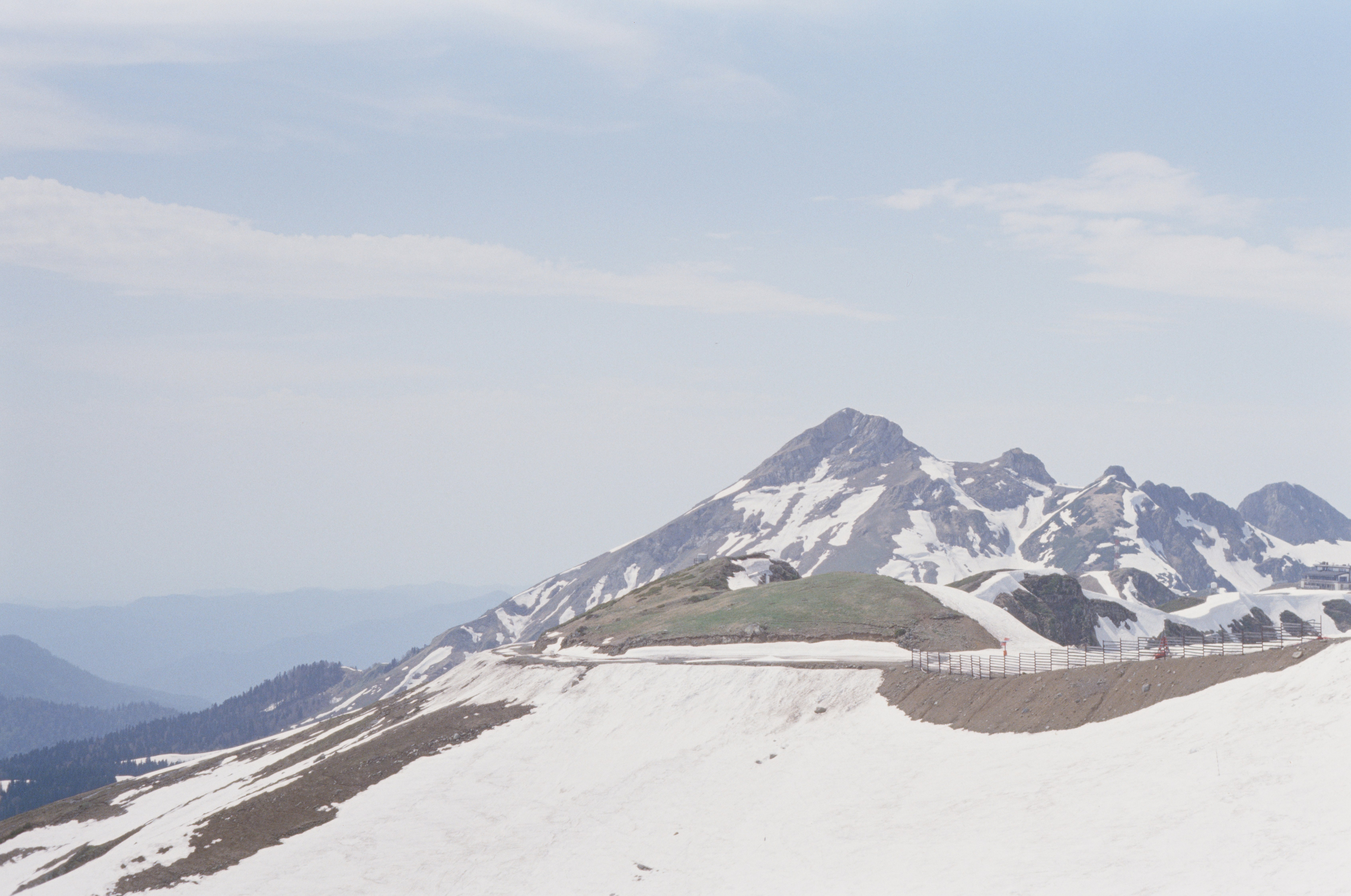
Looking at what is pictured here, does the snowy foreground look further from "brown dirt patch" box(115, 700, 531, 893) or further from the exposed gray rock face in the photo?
the exposed gray rock face

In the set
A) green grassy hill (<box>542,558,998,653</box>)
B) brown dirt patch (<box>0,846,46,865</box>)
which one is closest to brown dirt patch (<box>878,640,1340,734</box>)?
green grassy hill (<box>542,558,998,653</box>)

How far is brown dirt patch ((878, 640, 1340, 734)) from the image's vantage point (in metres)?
44.2

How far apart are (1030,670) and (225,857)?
144 feet

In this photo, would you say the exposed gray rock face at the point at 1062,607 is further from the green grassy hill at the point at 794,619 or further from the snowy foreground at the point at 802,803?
the snowy foreground at the point at 802,803

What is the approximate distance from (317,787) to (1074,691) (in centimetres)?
4407

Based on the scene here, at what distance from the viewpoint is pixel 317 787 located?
6406 cm

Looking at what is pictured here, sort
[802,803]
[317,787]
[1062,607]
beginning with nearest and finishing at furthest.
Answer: [802,803] → [317,787] → [1062,607]

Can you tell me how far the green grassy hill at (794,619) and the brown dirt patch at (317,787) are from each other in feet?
60.7

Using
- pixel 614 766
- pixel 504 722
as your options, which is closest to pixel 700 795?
pixel 614 766

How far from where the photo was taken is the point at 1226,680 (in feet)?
143

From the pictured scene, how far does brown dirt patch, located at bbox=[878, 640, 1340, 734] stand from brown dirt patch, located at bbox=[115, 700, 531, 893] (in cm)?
3139

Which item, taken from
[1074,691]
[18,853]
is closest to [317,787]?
[18,853]

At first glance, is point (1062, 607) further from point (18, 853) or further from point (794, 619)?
point (18, 853)

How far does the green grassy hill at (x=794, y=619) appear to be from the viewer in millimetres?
82625
